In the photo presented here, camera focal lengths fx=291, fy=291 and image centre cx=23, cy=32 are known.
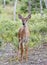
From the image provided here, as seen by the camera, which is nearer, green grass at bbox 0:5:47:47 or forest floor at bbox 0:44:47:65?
forest floor at bbox 0:44:47:65

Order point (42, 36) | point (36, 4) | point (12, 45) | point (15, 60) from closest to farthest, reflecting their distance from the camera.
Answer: point (15, 60), point (12, 45), point (42, 36), point (36, 4)

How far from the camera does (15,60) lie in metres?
8.01

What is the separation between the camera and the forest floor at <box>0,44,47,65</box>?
26.0ft

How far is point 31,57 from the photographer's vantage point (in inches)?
334

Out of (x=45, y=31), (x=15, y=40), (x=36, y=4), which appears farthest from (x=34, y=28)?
(x=36, y=4)

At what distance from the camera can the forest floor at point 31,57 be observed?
312 inches

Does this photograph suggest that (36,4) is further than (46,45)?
Yes

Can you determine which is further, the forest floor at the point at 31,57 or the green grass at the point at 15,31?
the green grass at the point at 15,31

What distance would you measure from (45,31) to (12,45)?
116 inches

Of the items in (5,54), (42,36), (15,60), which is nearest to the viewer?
(15,60)

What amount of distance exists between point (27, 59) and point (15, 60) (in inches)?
13.0

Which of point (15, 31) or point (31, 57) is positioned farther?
point (15, 31)

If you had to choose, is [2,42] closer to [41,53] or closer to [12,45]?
[12,45]

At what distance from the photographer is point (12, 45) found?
10.2 m
